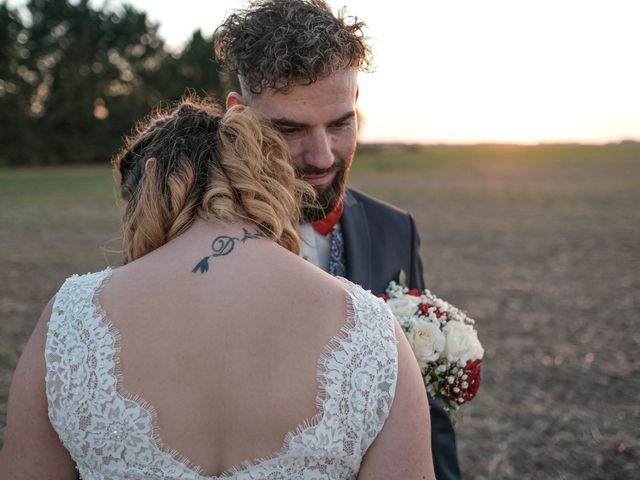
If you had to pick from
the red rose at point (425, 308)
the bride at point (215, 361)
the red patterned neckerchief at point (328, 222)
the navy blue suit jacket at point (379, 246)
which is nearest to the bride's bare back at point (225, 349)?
the bride at point (215, 361)

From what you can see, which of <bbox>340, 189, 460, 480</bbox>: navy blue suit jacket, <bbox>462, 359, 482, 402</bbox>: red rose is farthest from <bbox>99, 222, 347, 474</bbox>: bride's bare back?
<bbox>340, 189, 460, 480</bbox>: navy blue suit jacket

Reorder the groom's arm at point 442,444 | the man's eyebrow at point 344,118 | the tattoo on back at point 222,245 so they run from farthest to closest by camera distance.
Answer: the man's eyebrow at point 344,118 → the groom's arm at point 442,444 → the tattoo on back at point 222,245

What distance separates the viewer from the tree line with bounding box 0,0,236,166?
4956 cm

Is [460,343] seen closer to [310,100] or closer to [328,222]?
[328,222]

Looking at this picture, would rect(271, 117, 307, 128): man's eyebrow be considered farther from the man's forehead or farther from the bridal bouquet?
the bridal bouquet

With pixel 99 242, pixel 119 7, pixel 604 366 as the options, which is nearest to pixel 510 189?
pixel 99 242

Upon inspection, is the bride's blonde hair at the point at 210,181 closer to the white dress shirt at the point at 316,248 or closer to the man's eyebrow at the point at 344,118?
the man's eyebrow at the point at 344,118

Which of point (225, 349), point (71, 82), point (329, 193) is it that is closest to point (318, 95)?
point (329, 193)

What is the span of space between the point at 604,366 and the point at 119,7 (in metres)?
58.1

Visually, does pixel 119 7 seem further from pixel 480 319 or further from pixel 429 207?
pixel 480 319

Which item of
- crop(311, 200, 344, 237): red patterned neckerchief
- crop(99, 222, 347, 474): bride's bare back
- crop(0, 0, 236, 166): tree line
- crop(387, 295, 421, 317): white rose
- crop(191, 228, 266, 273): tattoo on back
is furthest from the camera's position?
crop(0, 0, 236, 166): tree line

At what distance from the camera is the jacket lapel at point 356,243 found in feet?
10.8

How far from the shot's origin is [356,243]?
3.36 m

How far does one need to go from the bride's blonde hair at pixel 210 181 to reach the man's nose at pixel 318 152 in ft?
3.13
